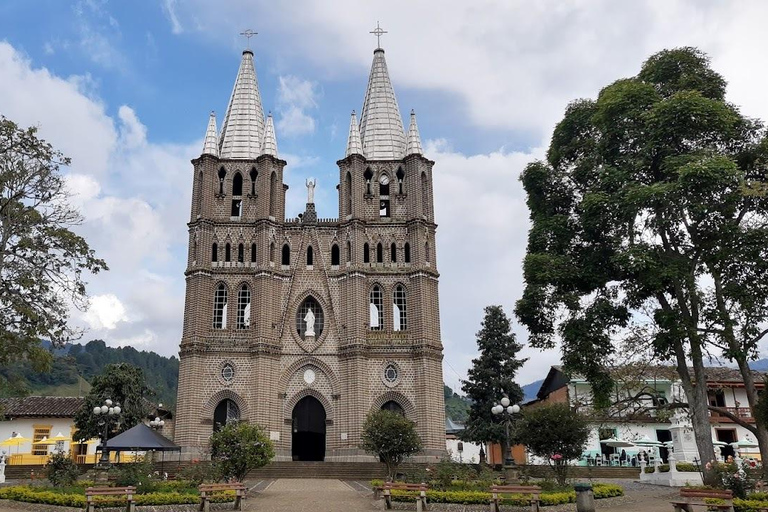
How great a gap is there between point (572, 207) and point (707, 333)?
658 cm

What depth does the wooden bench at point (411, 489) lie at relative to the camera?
17.3m

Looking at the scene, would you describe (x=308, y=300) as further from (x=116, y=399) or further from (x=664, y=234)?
(x=664, y=234)

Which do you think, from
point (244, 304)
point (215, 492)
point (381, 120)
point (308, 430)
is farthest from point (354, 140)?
point (215, 492)

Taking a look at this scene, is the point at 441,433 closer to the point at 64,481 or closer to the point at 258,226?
the point at 258,226

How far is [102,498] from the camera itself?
1688cm

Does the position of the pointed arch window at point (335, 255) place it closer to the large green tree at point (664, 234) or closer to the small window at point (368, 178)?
the small window at point (368, 178)

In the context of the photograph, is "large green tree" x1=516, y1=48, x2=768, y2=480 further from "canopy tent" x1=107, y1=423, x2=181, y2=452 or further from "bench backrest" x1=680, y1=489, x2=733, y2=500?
"canopy tent" x1=107, y1=423, x2=181, y2=452

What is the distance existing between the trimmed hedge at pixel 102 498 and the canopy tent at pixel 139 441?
6.01 m

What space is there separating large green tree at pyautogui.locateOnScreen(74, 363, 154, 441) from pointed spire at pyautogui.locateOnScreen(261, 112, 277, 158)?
14235 millimetres

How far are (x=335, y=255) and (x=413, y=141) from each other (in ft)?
26.9

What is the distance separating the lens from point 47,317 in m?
19.7

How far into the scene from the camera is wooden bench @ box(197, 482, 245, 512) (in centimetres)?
1720

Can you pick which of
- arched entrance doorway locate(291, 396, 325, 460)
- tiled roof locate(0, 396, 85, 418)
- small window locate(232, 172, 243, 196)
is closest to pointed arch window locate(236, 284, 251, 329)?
arched entrance doorway locate(291, 396, 325, 460)

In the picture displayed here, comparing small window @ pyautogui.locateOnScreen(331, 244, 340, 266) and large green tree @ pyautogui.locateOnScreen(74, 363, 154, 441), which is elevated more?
small window @ pyautogui.locateOnScreen(331, 244, 340, 266)
